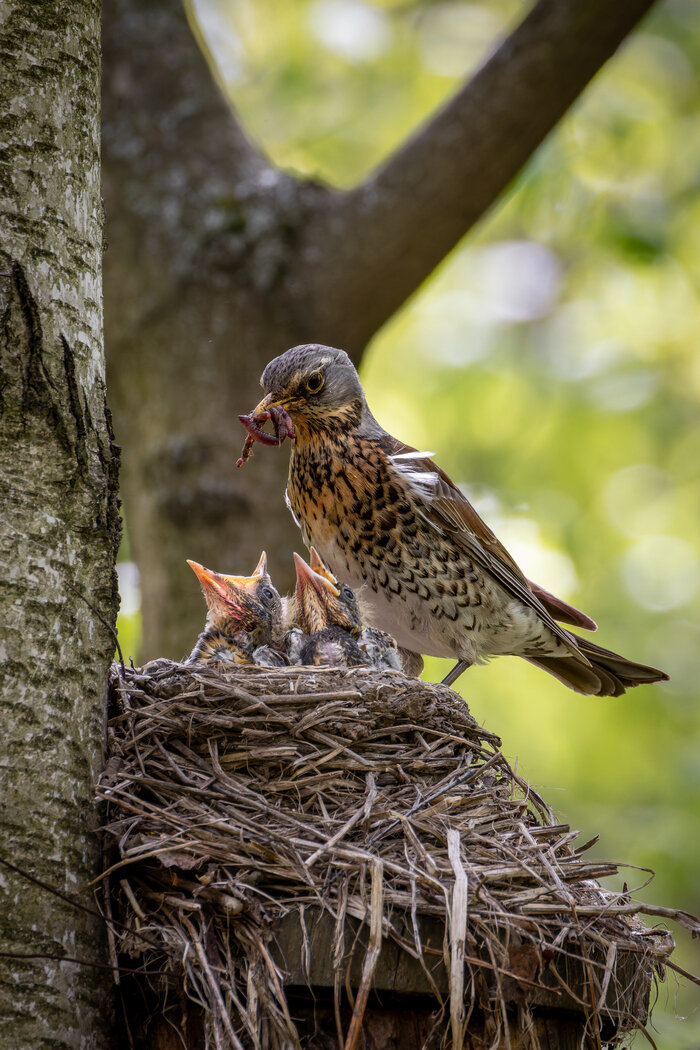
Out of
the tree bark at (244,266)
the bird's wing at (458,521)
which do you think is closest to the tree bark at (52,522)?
the bird's wing at (458,521)

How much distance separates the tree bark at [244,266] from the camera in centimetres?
447

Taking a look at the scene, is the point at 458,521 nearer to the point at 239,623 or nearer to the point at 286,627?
the point at 286,627

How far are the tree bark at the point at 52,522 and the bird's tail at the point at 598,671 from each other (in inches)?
105

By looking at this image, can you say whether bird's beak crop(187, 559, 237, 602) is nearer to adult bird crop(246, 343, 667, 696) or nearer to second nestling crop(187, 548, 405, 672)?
second nestling crop(187, 548, 405, 672)

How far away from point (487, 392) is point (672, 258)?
1820 millimetres

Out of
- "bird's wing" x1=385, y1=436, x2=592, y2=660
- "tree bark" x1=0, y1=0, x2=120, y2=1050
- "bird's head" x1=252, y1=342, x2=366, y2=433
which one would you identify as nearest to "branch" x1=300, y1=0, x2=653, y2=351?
"bird's head" x1=252, y1=342, x2=366, y2=433

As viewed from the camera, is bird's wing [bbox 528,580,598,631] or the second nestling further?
bird's wing [bbox 528,580,598,631]

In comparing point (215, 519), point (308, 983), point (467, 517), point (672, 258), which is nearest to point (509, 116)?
point (467, 517)

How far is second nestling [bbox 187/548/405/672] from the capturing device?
140 inches

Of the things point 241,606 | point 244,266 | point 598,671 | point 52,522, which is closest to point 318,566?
point 241,606

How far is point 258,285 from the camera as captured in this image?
186 inches

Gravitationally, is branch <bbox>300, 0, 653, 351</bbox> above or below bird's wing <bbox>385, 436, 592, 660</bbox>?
above

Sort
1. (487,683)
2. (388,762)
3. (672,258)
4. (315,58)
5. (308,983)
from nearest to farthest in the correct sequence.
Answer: (308,983) → (388,762) → (672,258) → (487,683) → (315,58)

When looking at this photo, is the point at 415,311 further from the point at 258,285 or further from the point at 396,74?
the point at 258,285
